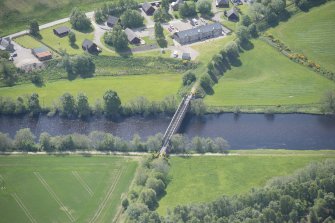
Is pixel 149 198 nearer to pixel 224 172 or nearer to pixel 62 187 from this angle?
pixel 224 172

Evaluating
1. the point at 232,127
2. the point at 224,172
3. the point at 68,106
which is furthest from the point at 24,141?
the point at 232,127

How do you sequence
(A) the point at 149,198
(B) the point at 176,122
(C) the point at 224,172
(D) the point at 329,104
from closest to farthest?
(A) the point at 149,198 → (C) the point at 224,172 → (B) the point at 176,122 → (D) the point at 329,104

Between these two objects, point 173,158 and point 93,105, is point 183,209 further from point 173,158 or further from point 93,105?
point 93,105

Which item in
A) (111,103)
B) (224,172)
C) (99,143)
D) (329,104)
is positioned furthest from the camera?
(111,103)

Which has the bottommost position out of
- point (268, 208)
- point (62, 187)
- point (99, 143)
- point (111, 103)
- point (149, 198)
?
point (62, 187)

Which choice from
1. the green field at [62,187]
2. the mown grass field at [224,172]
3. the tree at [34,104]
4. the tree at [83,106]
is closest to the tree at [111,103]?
the tree at [83,106]

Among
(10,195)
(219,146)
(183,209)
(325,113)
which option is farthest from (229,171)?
(10,195)

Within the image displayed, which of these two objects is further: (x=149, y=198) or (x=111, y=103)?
(x=111, y=103)
